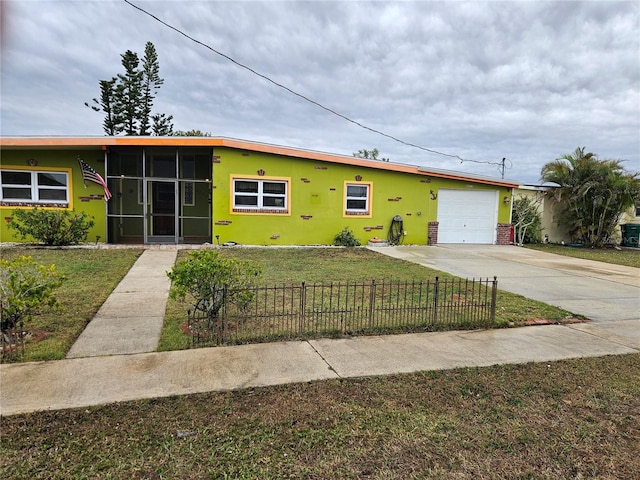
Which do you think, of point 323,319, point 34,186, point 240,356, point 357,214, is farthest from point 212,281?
point 34,186

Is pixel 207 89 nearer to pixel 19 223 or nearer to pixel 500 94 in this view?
pixel 19 223

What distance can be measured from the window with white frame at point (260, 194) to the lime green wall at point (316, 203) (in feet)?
0.80

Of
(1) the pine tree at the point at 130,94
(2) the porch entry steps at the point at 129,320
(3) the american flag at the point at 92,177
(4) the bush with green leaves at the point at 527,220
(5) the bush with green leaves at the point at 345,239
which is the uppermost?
(1) the pine tree at the point at 130,94

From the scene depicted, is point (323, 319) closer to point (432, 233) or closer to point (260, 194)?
point (260, 194)

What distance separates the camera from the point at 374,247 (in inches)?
571

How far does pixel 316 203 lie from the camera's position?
1430cm

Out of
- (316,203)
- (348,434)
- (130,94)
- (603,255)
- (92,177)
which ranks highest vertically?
(130,94)

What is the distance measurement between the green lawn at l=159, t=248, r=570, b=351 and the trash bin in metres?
14.1

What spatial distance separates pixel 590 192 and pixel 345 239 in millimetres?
11353

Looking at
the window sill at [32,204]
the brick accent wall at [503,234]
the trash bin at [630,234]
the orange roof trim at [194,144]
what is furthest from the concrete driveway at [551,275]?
the window sill at [32,204]

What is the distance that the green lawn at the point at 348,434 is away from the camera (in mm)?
2389

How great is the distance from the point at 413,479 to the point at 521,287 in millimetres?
6928

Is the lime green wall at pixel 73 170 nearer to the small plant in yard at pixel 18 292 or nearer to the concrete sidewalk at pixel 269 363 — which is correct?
the small plant in yard at pixel 18 292

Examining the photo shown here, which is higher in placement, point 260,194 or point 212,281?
point 260,194
